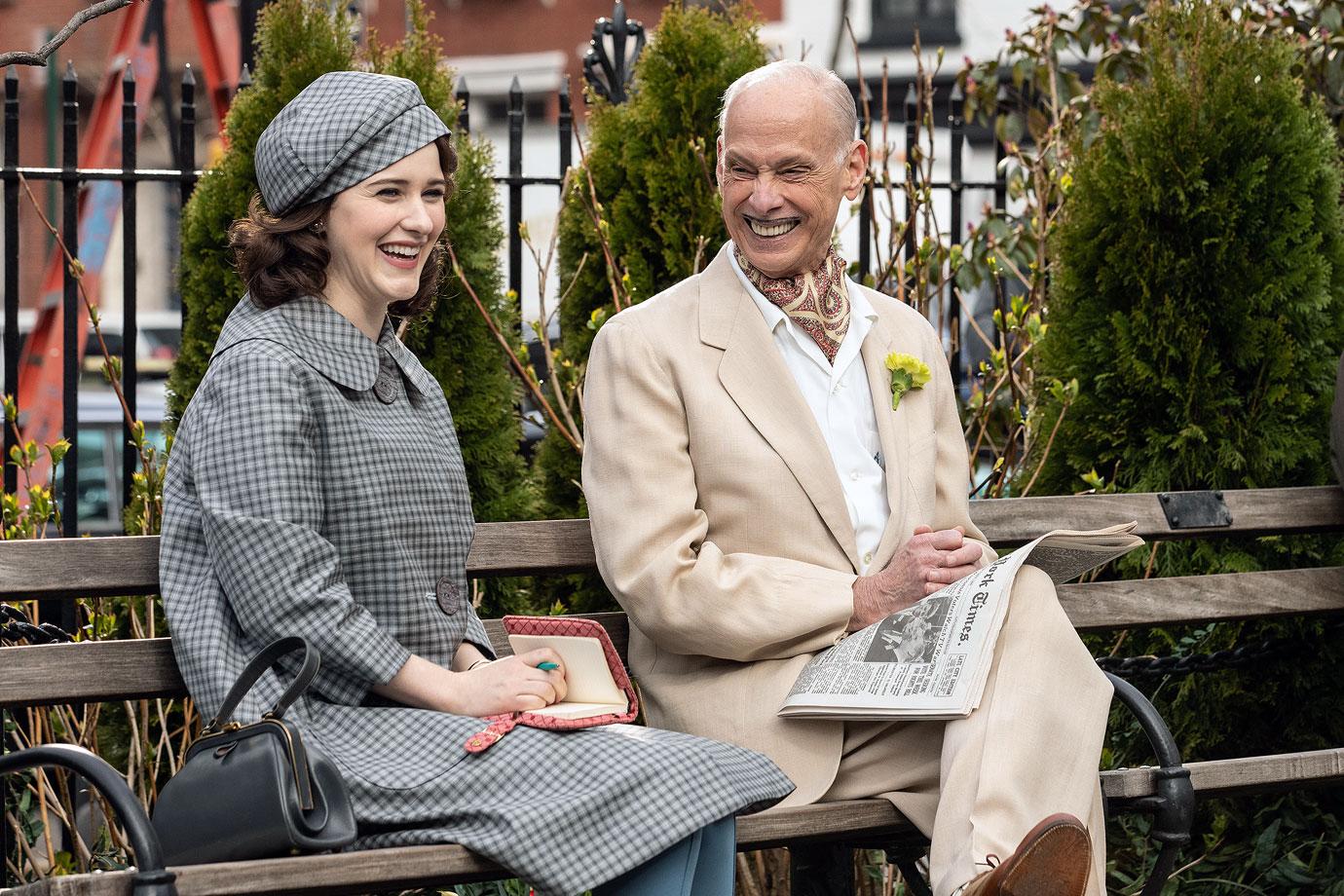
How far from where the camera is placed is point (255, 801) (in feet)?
7.95

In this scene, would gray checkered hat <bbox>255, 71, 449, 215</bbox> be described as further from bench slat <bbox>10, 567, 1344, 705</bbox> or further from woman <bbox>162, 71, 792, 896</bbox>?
bench slat <bbox>10, 567, 1344, 705</bbox>

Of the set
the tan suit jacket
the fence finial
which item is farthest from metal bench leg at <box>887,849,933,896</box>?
the fence finial

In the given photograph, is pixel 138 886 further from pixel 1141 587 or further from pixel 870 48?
pixel 870 48

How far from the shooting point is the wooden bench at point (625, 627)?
2.46 m

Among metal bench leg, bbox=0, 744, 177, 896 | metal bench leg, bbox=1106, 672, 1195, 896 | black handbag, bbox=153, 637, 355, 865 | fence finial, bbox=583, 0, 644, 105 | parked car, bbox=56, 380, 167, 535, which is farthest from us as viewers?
parked car, bbox=56, 380, 167, 535

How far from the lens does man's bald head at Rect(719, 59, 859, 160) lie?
3.29m

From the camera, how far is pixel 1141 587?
382cm

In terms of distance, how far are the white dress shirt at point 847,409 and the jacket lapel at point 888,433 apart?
2 cm

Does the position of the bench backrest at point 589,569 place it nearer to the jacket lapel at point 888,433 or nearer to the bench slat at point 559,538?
the bench slat at point 559,538

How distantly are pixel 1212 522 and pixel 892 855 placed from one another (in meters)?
1.22

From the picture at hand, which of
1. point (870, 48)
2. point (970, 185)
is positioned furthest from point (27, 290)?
point (970, 185)

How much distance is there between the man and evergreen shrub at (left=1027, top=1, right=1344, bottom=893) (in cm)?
127

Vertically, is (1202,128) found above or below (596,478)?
above

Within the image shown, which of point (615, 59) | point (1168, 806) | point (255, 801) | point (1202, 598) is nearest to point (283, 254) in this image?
point (255, 801)
